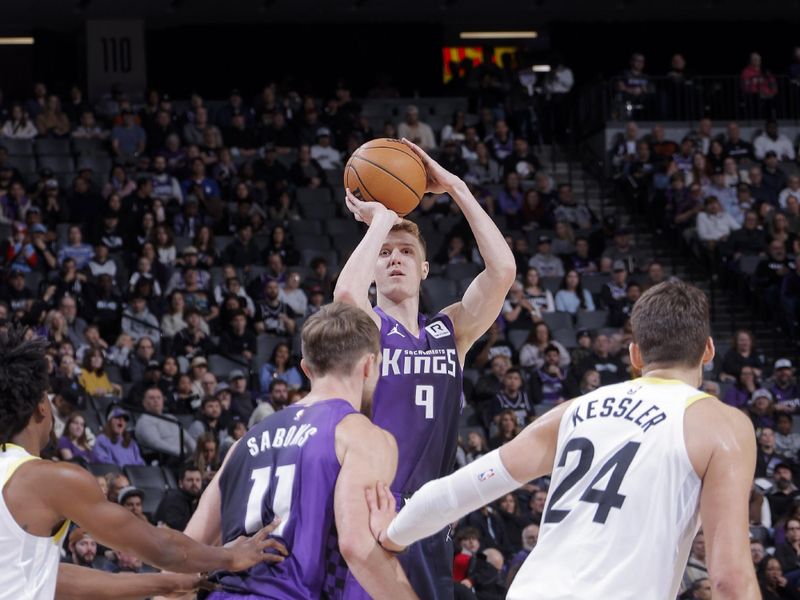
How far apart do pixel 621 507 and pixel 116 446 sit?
30.9ft

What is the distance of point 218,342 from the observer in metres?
15.0

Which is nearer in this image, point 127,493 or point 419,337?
point 419,337

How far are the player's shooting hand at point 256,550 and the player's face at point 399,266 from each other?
6.37ft

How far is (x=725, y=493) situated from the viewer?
3834mm

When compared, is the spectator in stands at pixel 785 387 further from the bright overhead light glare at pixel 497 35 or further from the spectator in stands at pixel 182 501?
the bright overhead light glare at pixel 497 35

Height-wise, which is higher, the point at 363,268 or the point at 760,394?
the point at 363,268

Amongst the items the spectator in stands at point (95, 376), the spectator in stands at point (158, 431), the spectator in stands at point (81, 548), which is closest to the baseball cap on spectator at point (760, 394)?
the spectator in stands at point (158, 431)

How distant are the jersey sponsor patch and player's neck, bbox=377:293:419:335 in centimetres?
7

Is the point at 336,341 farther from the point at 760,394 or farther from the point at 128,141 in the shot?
the point at 128,141

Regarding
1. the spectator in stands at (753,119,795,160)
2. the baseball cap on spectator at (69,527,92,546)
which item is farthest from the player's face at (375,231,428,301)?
the spectator in stands at (753,119,795,160)

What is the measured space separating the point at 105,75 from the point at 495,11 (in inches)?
285

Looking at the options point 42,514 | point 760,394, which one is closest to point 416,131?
point 760,394

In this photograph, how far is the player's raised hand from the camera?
6.19 meters

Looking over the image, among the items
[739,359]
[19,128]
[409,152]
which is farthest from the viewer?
[19,128]
